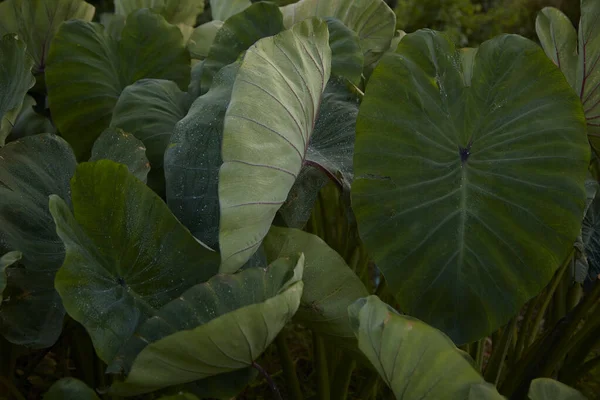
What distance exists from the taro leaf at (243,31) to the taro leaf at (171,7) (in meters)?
0.45

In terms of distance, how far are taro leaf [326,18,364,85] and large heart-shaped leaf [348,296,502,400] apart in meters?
0.44

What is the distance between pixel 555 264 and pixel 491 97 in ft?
0.65

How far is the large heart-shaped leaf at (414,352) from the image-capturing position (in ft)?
2.05

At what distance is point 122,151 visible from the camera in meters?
0.88

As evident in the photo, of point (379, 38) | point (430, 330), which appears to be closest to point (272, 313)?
point (430, 330)

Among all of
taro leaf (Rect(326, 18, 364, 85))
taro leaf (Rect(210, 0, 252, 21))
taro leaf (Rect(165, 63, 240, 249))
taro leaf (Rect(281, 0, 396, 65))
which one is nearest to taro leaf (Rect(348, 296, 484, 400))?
taro leaf (Rect(165, 63, 240, 249))

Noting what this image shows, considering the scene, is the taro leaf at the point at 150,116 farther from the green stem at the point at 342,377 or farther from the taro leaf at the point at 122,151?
the green stem at the point at 342,377

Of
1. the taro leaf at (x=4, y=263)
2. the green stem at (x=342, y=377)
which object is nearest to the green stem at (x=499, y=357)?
A: the green stem at (x=342, y=377)

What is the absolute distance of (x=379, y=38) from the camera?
48.1 inches

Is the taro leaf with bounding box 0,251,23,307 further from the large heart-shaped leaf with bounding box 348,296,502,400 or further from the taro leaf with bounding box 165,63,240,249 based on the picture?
the large heart-shaped leaf with bounding box 348,296,502,400

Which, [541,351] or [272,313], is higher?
[272,313]

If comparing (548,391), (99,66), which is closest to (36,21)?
(99,66)

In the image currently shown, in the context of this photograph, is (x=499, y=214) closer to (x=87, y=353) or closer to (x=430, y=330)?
(x=430, y=330)

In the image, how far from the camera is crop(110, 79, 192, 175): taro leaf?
1.01m
